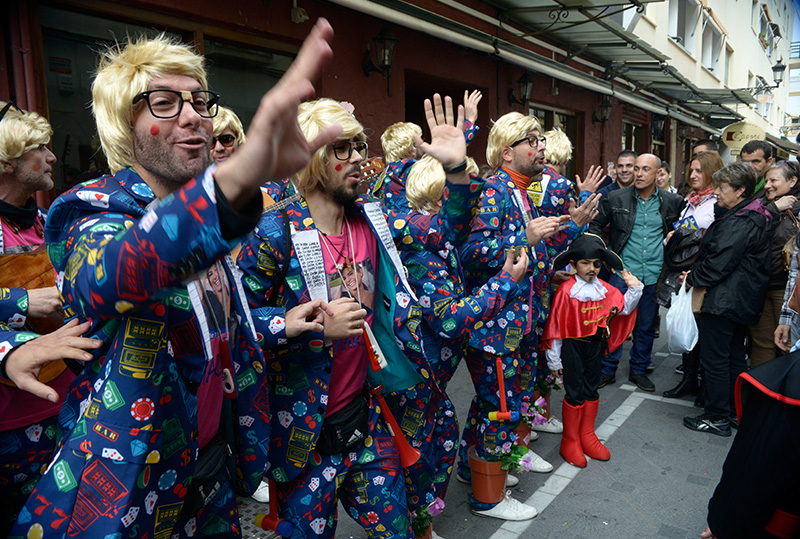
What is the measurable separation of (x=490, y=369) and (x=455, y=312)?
2.42 ft

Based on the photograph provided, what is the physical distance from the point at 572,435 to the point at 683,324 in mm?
1655

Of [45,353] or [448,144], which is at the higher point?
[448,144]

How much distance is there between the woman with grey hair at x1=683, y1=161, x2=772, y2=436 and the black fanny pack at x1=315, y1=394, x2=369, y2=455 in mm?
3543

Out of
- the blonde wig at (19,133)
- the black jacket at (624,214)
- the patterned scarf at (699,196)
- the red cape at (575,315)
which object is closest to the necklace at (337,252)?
the blonde wig at (19,133)

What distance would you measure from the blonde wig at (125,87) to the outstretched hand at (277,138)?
2.46 feet

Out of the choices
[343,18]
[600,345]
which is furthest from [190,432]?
[343,18]

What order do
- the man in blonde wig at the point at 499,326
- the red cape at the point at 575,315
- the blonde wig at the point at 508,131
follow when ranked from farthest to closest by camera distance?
1. the red cape at the point at 575,315
2. the blonde wig at the point at 508,131
3. the man in blonde wig at the point at 499,326

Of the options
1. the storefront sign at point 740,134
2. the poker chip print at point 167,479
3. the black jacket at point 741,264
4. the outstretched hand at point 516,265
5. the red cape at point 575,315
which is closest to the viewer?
the poker chip print at point 167,479

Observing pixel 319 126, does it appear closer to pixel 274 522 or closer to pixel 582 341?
pixel 274 522

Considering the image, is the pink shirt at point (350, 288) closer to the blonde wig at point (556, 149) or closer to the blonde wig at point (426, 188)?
the blonde wig at point (426, 188)

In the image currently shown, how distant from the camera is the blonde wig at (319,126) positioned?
210 centimetres

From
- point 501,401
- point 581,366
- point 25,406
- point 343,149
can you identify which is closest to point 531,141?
point 581,366

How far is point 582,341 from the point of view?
3.79 meters

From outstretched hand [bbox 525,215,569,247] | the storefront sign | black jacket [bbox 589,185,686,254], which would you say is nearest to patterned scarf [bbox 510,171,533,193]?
outstretched hand [bbox 525,215,569,247]
